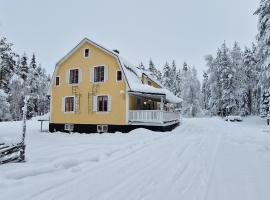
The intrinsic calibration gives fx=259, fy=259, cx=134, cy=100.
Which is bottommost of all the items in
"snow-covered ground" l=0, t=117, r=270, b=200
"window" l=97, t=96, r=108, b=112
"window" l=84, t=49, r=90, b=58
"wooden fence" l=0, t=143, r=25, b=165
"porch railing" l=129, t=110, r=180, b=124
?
"snow-covered ground" l=0, t=117, r=270, b=200

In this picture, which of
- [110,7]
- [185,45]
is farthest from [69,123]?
[185,45]

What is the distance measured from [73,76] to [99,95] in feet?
11.2

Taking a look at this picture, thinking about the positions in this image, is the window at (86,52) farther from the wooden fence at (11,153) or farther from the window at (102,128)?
the wooden fence at (11,153)

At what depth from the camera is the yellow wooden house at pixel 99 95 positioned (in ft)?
66.2

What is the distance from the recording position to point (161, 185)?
228 inches

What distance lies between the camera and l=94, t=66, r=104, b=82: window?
2189cm

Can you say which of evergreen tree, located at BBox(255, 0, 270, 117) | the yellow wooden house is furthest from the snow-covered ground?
the yellow wooden house

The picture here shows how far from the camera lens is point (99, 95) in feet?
71.6

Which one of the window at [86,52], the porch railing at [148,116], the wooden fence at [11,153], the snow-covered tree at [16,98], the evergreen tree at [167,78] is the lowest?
the wooden fence at [11,153]

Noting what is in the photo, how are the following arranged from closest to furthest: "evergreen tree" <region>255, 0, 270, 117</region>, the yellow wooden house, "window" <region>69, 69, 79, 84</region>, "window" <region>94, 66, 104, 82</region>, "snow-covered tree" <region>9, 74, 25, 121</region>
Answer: "evergreen tree" <region>255, 0, 270, 117</region> → the yellow wooden house → "window" <region>94, 66, 104, 82</region> → "window" <region>69, 69, 79, 84</region> → "snow-covered tree" <region>9, 74, 25, 121</region>

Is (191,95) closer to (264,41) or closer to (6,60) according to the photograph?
(264,41)

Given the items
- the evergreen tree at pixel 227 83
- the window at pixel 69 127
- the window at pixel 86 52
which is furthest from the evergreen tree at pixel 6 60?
the evergreen tree at pixel 227 83

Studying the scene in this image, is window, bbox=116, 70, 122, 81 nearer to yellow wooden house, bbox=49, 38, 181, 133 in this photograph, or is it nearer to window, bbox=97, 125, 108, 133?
yellow wooden house, bbox=49, 38, 181, 133

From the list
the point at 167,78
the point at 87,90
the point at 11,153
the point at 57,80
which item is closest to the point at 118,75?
the point at 87,90
